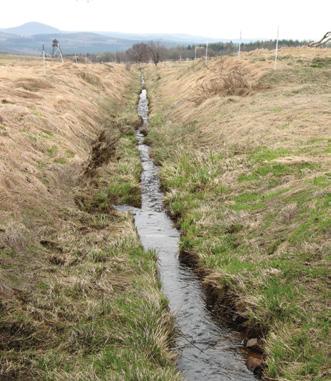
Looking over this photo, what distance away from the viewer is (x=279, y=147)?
17.4m

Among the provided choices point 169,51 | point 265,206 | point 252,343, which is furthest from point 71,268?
point 169,51

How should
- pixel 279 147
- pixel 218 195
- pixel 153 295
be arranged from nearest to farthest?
1. pixel 153 295
2. pixel 218 195
3. pixel 279 147

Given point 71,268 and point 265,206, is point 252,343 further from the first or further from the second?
point 265,206

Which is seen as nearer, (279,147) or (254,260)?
(254,260)

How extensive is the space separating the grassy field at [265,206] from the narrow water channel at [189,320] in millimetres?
416

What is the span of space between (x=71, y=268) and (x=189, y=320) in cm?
290

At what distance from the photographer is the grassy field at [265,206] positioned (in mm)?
8383

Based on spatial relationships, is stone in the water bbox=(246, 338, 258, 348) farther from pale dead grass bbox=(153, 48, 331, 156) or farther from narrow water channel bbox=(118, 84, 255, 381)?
pale dead grass bbox=(153, 48, 331, 156)

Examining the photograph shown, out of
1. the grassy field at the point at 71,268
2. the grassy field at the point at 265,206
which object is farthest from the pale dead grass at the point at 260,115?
the grassy field at the point at 71,268

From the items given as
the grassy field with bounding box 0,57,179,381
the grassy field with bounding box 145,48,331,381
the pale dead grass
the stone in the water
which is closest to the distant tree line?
the pale dead grass

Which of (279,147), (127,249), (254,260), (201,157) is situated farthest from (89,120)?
(254,260)

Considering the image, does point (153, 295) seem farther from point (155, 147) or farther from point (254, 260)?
point (155, 147)

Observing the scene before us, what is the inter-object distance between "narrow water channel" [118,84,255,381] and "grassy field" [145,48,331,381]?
1.37 ft

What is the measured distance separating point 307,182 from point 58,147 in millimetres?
10068
